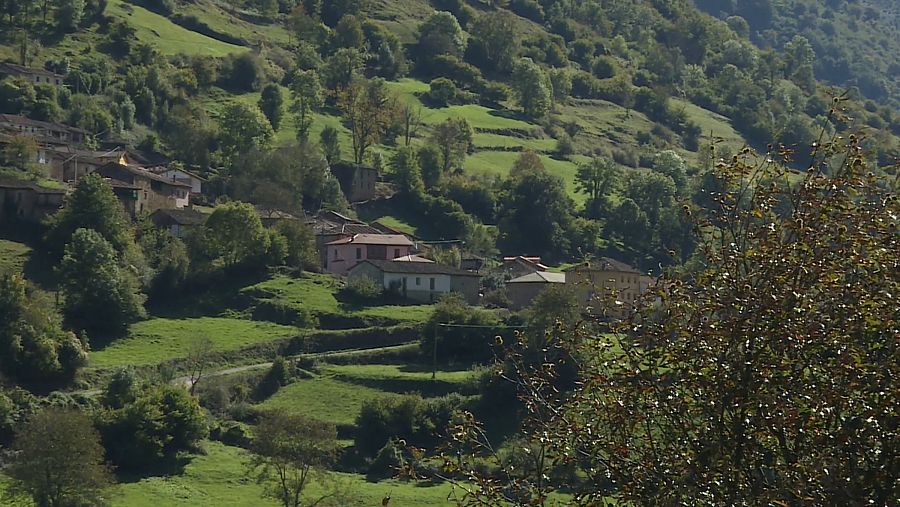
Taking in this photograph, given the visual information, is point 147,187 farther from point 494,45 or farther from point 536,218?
point 494,45

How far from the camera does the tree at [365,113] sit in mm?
102875

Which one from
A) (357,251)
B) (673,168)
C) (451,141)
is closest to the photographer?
(357,251)

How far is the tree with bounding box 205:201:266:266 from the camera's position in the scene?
234 feet

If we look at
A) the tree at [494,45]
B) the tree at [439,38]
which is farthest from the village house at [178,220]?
the tree at [494,45]

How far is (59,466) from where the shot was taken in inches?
1864

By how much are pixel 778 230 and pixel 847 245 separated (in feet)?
1.73

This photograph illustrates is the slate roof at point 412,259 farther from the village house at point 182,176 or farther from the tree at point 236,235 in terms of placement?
the village house at point 182,176

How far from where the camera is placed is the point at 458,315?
63.2m

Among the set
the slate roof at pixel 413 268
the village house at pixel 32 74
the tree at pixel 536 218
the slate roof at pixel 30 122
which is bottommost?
the tree at pixel 536 218

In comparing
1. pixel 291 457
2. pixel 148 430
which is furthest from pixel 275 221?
pixel 291 457

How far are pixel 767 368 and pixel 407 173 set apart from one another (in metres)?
85.8

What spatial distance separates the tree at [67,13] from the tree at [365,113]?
21.5 m

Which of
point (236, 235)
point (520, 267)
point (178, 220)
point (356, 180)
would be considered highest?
point (236, 235)

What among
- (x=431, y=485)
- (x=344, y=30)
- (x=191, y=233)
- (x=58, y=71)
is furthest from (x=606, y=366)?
(x=344, y=30)
